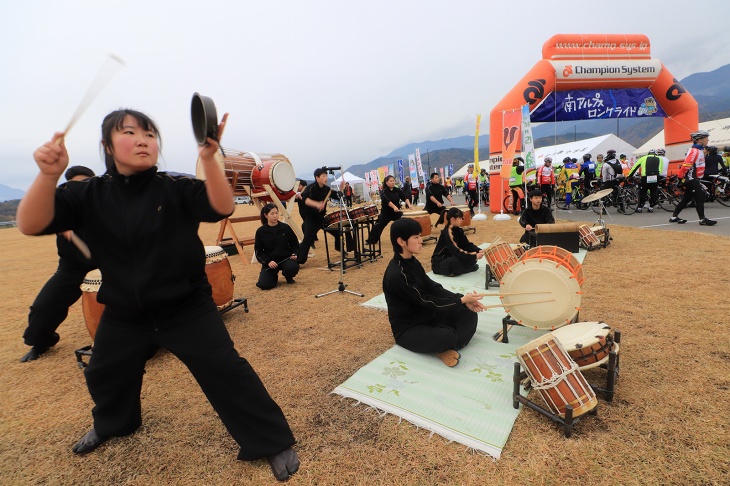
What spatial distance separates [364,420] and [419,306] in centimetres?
108

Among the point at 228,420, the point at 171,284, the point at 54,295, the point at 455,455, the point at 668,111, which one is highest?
the point at 668,111

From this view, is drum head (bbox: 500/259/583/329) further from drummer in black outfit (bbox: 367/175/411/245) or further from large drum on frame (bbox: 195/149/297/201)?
large drum on frame (bbox: 195/149/297/201)

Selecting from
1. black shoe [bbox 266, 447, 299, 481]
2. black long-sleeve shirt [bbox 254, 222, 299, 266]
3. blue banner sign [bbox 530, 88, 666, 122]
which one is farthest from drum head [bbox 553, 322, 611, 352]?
blue banner sign [bbox 530, 88, 666, 122]

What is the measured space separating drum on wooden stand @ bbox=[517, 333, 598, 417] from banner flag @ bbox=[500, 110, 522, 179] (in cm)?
989

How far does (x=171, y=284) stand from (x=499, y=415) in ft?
6.86

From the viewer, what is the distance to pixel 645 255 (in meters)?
5.70

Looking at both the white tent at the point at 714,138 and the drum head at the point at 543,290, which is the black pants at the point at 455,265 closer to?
the drum head at the point at 543,290

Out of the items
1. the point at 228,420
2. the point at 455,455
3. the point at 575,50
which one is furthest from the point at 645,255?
the point at 575,50

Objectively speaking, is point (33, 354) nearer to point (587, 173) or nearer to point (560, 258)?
point (560, 258)

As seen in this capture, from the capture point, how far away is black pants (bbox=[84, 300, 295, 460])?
179 centimetres

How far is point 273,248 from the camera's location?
5836mm

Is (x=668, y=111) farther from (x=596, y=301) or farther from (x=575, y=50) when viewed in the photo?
(x=596, y=301)

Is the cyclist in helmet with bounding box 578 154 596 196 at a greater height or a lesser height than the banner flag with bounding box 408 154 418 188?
lesser

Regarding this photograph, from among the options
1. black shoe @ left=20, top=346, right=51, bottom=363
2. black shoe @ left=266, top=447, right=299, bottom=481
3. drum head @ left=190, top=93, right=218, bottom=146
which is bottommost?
black shoe @ left=266, top=447, right=299, bottom=481
